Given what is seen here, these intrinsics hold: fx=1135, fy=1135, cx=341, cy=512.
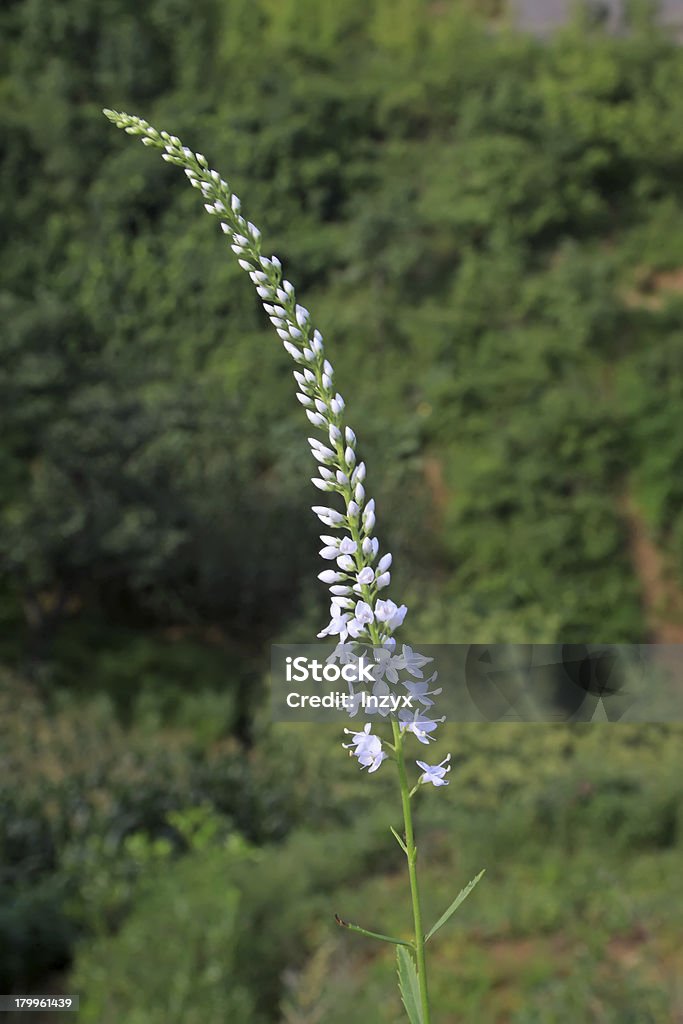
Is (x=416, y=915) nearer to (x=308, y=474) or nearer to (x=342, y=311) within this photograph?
(x=308, y=474)

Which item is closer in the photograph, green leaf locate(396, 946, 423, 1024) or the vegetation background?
green leaf locate(396, 946, 423, 1024)

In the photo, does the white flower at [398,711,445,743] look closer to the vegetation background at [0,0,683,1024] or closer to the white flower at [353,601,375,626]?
the white flower at [353,601,375,626]

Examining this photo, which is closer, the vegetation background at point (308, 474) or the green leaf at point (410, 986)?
the green leaf at point (410, 986)

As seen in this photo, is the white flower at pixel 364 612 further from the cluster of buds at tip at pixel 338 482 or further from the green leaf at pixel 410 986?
the green leaf at pixel 410 986

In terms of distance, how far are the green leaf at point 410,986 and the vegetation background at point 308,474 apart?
103 inches

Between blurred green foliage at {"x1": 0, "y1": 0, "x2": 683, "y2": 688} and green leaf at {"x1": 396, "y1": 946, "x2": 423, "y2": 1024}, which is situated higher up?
blurred green foliage at {"x1": 0, "y1": 0, "x2": 683, "y2": 688}

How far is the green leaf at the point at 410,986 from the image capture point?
2.26ft

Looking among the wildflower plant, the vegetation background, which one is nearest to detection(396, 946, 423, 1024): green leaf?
the wildflower plant

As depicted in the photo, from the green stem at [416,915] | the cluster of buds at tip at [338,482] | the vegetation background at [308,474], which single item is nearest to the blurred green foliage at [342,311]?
the vegetation background at [308,474]

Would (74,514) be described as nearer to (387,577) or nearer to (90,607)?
(90,607)

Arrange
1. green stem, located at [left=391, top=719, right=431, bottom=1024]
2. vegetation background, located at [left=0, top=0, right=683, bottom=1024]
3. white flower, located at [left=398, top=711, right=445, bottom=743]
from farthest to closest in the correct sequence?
vegetation background, located at [left=0, top=0, right=683, bottom=1024] < white flower, located at [left=398, top=711, right=445, bottom=743] < green stem, located at [left=391, top=719, right=431, bottom=1024]

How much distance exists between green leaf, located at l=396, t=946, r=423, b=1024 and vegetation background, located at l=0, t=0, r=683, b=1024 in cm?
262

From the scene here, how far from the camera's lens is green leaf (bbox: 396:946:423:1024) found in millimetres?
688

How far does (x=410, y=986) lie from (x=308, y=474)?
7.90m
